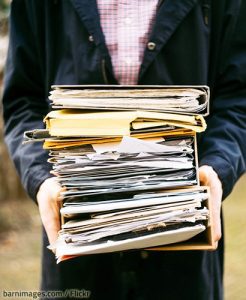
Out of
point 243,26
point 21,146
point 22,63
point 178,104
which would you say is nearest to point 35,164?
point 21,146

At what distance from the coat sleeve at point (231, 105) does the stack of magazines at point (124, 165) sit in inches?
8.2

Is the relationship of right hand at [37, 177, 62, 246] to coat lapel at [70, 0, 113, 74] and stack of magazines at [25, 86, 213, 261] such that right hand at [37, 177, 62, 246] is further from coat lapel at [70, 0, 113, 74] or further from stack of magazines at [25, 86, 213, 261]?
coat lapel at [70, 0, 113, 74]

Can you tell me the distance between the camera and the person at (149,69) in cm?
136

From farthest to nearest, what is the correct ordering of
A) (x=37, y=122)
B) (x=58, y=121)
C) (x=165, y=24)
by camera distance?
(x=37, y=122)
(x=165, y=24)
(x=58, y=121)

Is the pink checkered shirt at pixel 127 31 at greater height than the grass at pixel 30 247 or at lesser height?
greater

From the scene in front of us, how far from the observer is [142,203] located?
1.11 m

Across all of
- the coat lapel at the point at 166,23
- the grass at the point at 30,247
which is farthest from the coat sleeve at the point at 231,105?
the grass at the point at 30,247

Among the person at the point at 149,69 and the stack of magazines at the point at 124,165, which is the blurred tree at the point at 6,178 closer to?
the person at the point at 149,69

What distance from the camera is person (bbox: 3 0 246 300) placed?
1362 mm

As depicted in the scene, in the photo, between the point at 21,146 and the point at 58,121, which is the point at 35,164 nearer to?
the point at 21,146

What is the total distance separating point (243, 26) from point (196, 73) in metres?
0.16

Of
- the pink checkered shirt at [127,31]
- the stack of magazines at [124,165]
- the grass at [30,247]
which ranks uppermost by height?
the pink checkered shirt at [127,31]

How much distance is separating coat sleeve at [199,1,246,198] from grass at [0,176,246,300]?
204 centimetres

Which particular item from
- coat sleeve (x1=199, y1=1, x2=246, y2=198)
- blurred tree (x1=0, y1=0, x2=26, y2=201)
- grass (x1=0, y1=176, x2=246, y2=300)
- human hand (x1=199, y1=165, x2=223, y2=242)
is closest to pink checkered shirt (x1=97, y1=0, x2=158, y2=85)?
coat sleeve (x1=199, y1=1, x2=246, y2=198)
